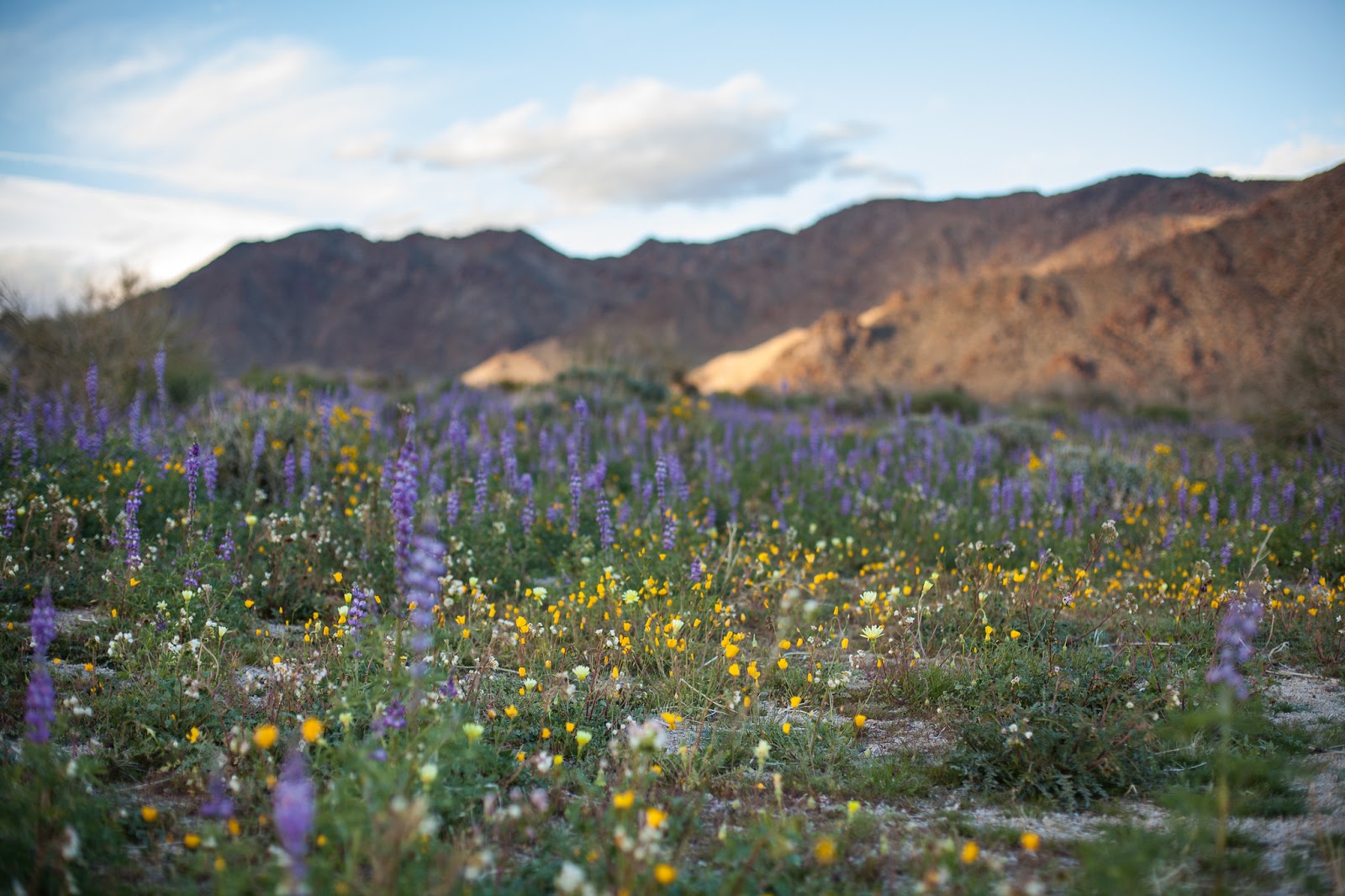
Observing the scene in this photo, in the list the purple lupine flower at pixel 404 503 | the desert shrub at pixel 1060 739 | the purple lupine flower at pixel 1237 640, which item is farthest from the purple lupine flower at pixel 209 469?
the purple lupine flower at pixel 1237 640

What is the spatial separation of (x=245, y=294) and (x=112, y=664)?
76581mm

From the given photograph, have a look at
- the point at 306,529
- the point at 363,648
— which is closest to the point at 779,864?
the point at 363,648

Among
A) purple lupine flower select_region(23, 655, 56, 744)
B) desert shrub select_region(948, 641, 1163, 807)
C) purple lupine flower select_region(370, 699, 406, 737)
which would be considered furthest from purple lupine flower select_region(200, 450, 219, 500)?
desert shrub select_region(948, 641, 1163, 807)

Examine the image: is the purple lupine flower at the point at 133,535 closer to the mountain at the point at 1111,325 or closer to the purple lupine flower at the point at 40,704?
the purple lupine flower at the point at 40,704

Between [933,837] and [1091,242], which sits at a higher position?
[1091,242]

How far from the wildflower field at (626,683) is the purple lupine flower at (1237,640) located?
6 cm

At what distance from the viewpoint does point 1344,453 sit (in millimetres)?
10148

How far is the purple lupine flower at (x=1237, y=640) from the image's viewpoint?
2.85 meters

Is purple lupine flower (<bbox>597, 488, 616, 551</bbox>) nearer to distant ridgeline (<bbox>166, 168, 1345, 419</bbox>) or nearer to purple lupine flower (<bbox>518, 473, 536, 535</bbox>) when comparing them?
purple lupine flower (<bbox>518, 473, 536, 535</bbox>)

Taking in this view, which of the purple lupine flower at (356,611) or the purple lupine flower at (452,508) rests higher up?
the purple lupine flower at (452,508)

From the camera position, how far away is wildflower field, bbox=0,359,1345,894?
2619 millimetres

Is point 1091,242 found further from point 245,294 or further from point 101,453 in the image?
point 245,294

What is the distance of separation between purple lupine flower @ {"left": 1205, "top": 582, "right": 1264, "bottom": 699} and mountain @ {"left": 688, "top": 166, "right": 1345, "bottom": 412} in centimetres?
2932

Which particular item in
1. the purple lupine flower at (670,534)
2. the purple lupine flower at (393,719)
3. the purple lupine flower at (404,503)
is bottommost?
the purple lupine flower at (393,719)
